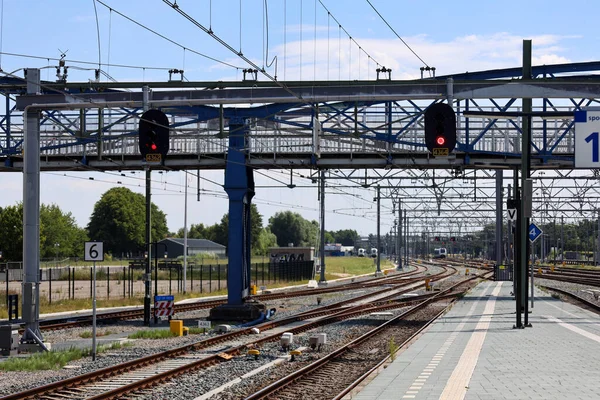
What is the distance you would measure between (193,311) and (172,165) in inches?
280

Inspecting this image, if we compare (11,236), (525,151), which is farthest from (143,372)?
(11,236)

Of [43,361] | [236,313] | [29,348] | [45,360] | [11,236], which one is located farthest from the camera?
[11,236]

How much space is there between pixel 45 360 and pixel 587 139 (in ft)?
54.7

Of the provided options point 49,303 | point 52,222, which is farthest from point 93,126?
point 52,222

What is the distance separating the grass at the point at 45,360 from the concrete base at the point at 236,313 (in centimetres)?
1073

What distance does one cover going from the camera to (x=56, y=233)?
128m

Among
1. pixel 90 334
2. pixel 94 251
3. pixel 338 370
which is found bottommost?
pixel 90 334

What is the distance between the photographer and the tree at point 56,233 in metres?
125

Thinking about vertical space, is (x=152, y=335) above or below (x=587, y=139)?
below

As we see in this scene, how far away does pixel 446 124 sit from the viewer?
2208 centimetres

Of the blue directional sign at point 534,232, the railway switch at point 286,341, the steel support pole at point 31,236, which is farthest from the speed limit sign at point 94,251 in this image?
the blue directional sign at point 534,232

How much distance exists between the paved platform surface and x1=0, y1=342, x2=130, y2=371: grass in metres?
7.89

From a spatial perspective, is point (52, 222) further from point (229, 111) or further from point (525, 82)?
point (525, 82)

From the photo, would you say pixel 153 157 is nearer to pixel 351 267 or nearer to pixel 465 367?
pixel 465 367
